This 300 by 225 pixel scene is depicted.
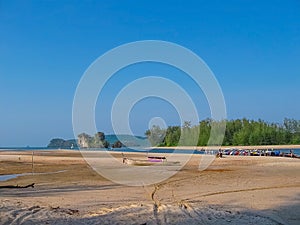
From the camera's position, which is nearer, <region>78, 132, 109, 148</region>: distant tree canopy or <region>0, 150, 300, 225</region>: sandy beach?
<region>0, 150, 300, 225</region>: sandy beach

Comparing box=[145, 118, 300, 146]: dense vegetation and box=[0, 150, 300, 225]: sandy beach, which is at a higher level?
box=[145, 118, 300, 146]: dense vegetation

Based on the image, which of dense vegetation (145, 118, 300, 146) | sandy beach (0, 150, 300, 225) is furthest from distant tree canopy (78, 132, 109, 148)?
sandy beach (0, 150, 300, 225)

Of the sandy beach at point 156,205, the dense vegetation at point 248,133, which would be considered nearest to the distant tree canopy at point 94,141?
the dense vegetation at point 248,133

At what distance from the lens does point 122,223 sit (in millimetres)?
10992

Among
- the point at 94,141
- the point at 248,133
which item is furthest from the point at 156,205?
the point at 94,141

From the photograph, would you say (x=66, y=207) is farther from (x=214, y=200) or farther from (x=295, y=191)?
(x=295, y=191)

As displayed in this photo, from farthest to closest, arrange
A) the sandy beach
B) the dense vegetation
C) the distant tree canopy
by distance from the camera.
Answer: the distant tree canopy < the dense vegetation < the sandy beach

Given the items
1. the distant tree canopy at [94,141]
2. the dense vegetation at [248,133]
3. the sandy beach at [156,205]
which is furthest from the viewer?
the distant tree canopy at [94,141]

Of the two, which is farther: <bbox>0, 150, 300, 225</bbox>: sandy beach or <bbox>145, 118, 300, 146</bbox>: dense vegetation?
<bbox>145, 118, 300, 146</bbox>: dense vegetation

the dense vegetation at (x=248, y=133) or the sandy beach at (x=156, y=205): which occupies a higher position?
the dense vegetation at (x=248, y=133)

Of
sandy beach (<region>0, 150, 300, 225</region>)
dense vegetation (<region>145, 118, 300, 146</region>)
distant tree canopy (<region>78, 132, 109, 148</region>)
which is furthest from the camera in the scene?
distant tree canopy (<region>78, 132, 109, 148</region>)

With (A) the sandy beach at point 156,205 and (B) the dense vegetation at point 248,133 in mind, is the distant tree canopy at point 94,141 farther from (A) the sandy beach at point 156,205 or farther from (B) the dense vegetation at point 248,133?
(A) the sandy beach at point 156,205

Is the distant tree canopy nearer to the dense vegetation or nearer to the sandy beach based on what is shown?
the dense vegetation

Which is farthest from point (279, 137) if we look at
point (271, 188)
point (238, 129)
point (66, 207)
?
point (66, 207)
